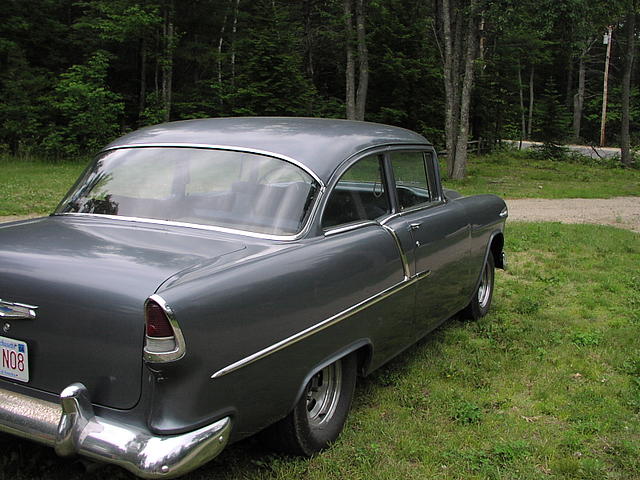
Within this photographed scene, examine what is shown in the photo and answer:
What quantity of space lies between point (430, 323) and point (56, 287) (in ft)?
8.72

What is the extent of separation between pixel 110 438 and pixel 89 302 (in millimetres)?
504

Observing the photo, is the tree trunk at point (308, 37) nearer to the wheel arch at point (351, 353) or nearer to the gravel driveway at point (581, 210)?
the gravel driveway at point (581, 210)

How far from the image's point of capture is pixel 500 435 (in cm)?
355

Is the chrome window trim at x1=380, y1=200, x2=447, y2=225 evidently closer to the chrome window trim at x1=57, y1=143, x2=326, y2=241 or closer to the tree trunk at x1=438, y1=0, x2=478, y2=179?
the chrome window trim at x1=57, y1=143, x2=326, y2=241

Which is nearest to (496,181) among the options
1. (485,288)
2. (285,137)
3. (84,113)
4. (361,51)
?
(361,51)

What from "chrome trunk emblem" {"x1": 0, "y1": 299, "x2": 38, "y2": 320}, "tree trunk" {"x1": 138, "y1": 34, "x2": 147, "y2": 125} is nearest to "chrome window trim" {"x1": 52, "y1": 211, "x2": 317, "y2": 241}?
"chrome trunk emblem" {"x1": 0, "y1": 299, "x2": 38, "y2": 320}

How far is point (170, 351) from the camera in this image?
2293 millimetres

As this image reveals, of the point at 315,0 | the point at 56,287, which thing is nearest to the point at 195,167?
the point at 56,287

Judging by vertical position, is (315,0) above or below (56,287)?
above

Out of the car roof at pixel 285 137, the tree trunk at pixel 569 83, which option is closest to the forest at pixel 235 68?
the car roof at pixel 285 137

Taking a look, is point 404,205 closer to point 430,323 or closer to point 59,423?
point 430,323

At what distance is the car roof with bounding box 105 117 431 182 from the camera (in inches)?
139

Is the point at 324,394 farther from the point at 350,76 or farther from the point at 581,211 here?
the point at 350,76

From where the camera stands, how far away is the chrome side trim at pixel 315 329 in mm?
2506
